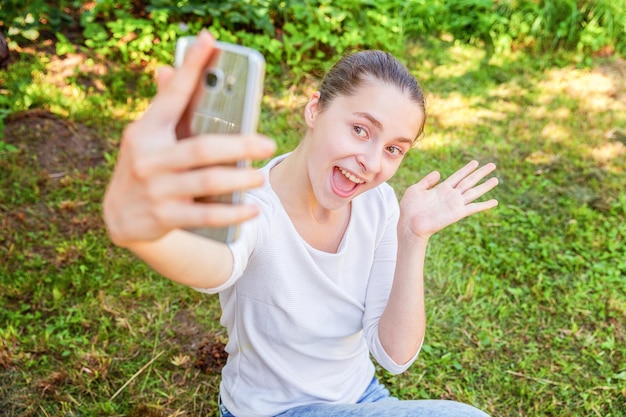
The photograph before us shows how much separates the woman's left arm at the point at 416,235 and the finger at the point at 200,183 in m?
0.85

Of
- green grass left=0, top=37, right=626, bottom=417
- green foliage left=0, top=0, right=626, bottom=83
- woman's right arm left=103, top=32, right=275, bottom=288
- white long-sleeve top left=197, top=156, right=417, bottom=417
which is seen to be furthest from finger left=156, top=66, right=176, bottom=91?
green foliage left=0, top=0, right=626, bottom=83

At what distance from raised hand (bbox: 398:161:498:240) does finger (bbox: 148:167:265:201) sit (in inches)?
33.1

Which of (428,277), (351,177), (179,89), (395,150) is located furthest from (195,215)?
(428,277)

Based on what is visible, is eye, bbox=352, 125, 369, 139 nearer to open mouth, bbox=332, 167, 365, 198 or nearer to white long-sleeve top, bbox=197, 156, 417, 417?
open mouth, bbox=332, 167, 365, 198

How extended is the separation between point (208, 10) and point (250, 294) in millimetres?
3163

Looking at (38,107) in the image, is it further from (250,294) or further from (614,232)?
(614,232)

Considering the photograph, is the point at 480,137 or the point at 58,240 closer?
the point at 58,240

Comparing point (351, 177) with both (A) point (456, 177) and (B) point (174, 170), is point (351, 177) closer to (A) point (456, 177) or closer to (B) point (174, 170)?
(A) point (456, 177)

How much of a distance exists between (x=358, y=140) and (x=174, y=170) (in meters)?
0.87

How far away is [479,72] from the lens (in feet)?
16.2

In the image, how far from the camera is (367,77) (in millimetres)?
1585

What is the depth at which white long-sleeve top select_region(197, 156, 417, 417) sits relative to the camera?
1.56 m

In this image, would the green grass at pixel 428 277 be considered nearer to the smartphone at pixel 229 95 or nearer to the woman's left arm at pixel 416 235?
the woman's left arm at pixel 416 235

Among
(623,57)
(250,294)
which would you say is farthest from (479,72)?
(250,294)
